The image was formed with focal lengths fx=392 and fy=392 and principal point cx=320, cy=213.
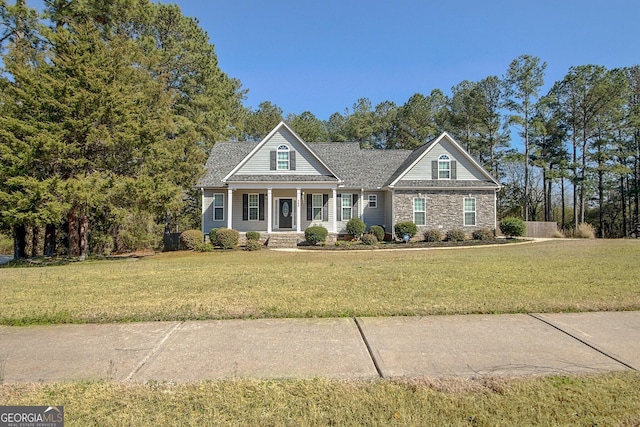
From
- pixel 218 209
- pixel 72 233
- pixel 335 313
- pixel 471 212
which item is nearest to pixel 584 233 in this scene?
pixel 471 212

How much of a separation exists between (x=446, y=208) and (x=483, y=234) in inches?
101

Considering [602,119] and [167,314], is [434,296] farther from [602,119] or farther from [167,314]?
[602,119]

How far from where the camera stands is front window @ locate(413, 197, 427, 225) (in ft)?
77.0

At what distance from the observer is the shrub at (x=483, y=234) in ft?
75.0

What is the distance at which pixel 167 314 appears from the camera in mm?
5770

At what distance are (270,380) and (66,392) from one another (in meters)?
1.72

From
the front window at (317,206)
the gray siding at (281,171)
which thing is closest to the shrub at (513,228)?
the front window at (317,206)

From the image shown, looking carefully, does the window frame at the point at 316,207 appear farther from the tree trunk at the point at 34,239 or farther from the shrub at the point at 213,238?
the tree trunk at the point at 34,239

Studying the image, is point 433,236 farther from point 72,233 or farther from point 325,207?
point 72,233

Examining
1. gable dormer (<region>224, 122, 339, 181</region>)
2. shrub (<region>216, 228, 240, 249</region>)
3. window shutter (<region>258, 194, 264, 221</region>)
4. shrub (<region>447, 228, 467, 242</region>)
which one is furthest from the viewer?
window shutter (<region>258, 194, 264, 221</region>)

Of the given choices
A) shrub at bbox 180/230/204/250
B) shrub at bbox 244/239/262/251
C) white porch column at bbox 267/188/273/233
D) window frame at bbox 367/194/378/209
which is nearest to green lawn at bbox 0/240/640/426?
shrub at bbox 244/239/262/251

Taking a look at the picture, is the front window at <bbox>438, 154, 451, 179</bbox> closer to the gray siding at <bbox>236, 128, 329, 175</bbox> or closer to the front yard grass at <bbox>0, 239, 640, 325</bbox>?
the gray siding at <bbox>236, 128, 329, 175</bbox>

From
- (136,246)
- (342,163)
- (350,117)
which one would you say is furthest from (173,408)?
(350,117)

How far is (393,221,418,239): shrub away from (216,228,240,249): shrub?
9.09 m
